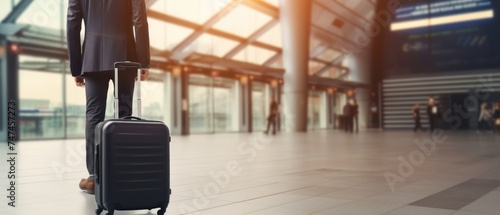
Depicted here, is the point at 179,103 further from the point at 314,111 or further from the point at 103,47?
the point at 103,47

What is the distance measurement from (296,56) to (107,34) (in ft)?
57.7

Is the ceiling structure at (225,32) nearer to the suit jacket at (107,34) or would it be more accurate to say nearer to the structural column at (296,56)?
the structural column at (296,56)

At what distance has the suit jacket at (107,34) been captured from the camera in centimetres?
320

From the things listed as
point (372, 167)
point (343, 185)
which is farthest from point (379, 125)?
point (343, 185)

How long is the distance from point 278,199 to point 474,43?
73.2 feet

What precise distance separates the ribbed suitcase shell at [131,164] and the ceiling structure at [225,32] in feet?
39.3

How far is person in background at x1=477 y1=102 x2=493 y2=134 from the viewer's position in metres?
19.9

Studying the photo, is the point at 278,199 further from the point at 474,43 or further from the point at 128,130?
the point at 474,43

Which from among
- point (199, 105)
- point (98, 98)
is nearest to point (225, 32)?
point (199, 105)

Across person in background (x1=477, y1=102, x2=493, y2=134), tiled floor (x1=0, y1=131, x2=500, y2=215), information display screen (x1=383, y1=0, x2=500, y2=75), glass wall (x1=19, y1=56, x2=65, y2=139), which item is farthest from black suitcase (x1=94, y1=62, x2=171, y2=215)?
information display screen (x1=383, y1=0, x2=500, y2=75)

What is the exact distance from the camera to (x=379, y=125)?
27.2 metres

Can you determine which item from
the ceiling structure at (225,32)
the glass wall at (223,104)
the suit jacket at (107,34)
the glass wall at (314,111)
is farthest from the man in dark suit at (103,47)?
the glass wall at (314,111)

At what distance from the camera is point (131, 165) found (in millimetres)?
2596

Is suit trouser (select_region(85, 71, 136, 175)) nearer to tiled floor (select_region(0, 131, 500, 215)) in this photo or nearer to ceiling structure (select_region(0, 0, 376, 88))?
tiled floor (select_region(0, 131, 500, 215))
